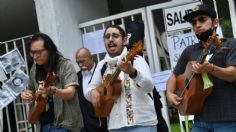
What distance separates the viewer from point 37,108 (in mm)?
3990

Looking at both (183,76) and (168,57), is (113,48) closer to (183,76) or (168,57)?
(183,76)

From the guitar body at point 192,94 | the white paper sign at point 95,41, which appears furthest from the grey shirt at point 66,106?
the white paper sign at point 95,41

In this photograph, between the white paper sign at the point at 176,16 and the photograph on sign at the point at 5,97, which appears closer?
the white paper sign at the point at 176,16

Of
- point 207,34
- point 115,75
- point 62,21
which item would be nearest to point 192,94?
point 207,34

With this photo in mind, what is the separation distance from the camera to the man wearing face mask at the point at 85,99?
5.05m

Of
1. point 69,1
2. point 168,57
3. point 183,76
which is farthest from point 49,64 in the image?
point 69,1

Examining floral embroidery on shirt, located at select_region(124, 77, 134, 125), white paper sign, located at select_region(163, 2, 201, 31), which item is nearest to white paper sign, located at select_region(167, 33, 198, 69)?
white paper sign, located at select_region(163, 2, 201, 31)

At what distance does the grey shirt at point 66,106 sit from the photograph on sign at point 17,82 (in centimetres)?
211

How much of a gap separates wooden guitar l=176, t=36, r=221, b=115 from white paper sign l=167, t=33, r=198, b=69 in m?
1.84

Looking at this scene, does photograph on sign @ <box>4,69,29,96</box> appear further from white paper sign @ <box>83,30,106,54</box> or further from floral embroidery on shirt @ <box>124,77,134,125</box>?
floral embroidery on shirt @ <box>124,77,134,125</box>

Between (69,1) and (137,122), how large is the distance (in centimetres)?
317

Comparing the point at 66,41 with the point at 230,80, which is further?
the point at 66,41

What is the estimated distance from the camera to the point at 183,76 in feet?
11.6

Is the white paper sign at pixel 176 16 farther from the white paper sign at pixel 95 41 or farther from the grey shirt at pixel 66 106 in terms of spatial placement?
the grey shirt at pixel 66 106
